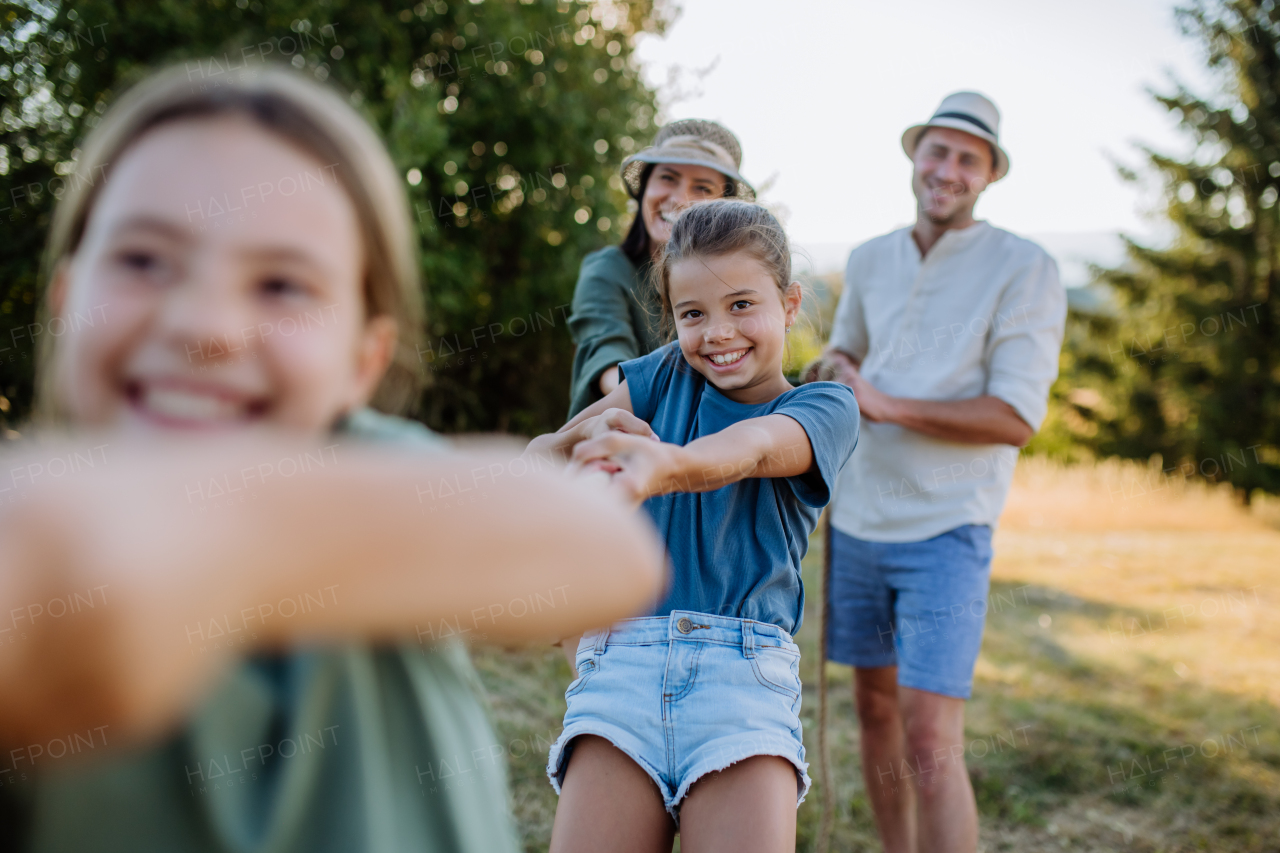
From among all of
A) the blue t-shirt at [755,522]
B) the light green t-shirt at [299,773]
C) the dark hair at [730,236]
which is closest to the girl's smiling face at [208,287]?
the light green t-shirt at [299,773]

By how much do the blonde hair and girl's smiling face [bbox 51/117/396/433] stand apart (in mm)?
14

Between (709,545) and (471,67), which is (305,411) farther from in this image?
(471,67)

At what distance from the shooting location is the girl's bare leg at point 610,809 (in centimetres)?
162

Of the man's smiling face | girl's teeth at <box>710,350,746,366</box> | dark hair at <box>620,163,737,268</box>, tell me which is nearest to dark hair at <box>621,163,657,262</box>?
dark hair at <box>620,163,737,268</box>

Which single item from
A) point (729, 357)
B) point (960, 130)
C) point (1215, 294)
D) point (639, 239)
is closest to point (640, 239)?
point (639, 239)

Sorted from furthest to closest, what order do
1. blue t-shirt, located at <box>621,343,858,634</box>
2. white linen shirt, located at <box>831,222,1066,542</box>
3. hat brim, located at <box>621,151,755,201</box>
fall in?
white linen shirt, located at <box>831,222,1066,542</box> < hat brim, located at <box>621,151,755,201</box> < blue t-shirt, located at <box>621,343,858,634</box>

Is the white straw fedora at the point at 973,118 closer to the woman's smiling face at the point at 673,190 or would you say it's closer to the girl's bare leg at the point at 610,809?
the woman's smiling face at the point at 673,190

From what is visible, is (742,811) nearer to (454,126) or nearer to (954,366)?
(954,366)

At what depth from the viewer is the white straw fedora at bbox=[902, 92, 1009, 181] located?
3080 mm

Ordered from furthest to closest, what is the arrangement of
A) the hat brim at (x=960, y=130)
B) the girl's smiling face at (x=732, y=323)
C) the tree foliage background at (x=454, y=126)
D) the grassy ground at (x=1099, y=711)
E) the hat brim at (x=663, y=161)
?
the tree foliage background at (x=454, y=126) → the grassy ground at (x=1099, y=711) → the hat brim at (x=960, y=130) → the hat brim at (x=663, y=161) → the girl's smiling face at (x=732, y=323)

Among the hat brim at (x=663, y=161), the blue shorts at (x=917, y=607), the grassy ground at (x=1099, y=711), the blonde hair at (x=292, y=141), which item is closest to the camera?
the blonde hair at (x=292, y=141)

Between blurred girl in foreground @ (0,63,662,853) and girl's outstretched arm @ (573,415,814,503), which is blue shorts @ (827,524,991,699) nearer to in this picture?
girl's outstretched arm @ (573,415,814,503)

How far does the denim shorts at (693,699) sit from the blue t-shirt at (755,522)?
5 centimetres

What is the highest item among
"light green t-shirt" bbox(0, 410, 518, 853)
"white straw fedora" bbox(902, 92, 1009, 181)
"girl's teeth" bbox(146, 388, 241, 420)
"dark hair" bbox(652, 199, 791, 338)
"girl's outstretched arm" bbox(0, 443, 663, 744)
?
"white straw fedora" bbox(902, 92, 1009, 181)
